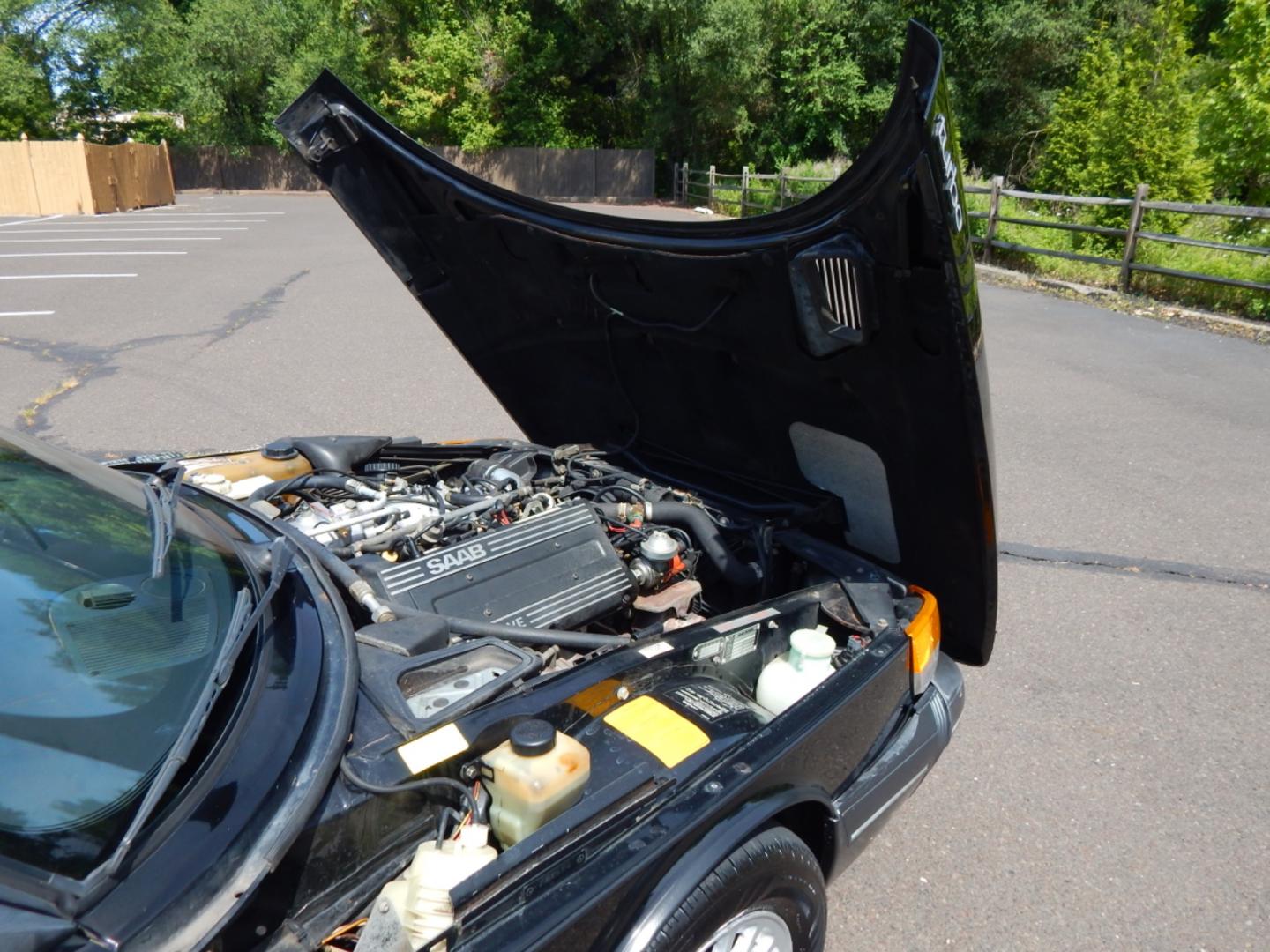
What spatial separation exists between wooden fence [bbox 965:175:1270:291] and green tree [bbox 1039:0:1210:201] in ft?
10.2

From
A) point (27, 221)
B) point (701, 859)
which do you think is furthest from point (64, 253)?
point (701, 859)

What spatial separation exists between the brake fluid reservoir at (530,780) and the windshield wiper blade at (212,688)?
19.0 inches

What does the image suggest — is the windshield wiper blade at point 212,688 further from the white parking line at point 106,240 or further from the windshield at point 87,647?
the white parking line at point 106,240

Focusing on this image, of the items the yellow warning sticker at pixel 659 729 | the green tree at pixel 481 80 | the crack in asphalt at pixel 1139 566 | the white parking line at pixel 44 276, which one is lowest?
the crack in asphalt at pixel 1139 566

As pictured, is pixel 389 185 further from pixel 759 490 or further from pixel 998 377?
pixel 998 377

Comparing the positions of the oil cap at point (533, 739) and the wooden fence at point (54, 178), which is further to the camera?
the wooden fence at point (54, 178)

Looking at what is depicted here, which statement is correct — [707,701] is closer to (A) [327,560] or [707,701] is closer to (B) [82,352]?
(A) [327,560]

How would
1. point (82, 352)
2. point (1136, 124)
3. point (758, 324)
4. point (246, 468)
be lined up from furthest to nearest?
point (1136, 124), point (82, 352), point (246, 468), point (758, 324)

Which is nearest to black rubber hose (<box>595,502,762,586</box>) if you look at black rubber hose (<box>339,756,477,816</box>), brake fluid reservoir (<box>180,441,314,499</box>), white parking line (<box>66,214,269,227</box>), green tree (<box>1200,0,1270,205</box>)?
brake fluid reservoir (<box>180,441,314,499</box>)

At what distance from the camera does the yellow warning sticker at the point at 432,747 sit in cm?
152

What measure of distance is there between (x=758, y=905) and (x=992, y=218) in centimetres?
1459

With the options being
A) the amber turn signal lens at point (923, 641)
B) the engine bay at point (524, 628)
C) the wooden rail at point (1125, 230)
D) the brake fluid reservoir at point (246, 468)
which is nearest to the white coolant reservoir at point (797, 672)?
the engine bay at point (524, 628)

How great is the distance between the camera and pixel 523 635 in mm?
2188

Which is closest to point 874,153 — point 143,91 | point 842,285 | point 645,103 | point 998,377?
point 842,285
